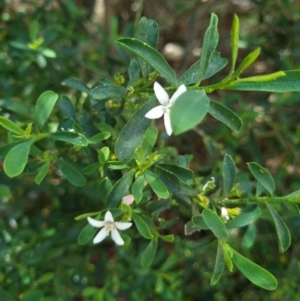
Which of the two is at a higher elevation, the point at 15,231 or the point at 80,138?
the point at 80,138

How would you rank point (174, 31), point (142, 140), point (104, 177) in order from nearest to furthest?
point (142, 140) → point (104, 177) → point (174, 31)

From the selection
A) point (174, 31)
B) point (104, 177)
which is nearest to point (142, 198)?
point (104, 177)

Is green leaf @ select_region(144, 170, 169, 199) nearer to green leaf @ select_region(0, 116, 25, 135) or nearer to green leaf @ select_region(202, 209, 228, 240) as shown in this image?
green leaf @ select_region(202, 209, 228, 240)

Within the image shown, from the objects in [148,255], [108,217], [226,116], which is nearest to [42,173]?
[108,217]

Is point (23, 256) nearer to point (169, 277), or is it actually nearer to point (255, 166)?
point (169, 277)

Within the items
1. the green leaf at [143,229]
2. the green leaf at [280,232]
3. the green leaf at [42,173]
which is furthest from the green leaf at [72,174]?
the green leaf at [280,232]

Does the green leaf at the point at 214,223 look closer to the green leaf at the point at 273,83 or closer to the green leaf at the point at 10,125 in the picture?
the green leaf at the point at 273,83

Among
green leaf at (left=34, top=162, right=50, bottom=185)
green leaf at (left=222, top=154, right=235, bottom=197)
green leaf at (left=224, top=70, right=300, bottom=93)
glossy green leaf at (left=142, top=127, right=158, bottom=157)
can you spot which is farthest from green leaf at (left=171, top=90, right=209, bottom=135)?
green leaf at (left=34, top=162, right=50, bottom=185)
